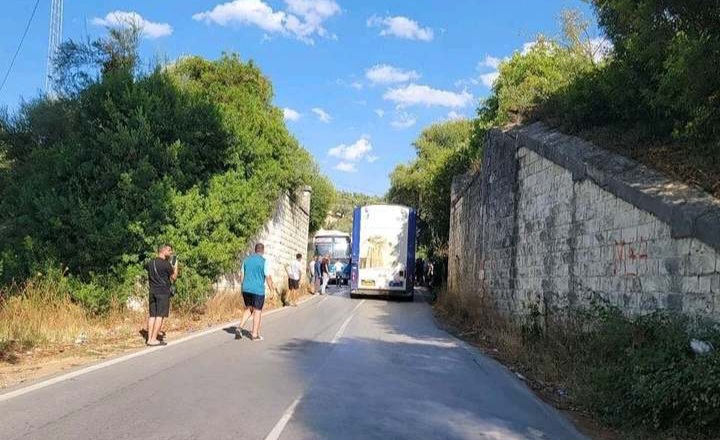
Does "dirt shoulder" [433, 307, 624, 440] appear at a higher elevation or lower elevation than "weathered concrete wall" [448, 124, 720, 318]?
lower

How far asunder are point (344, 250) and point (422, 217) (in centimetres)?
928

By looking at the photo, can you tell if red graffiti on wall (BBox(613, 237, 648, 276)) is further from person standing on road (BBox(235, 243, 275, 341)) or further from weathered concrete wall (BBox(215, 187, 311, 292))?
weathered concrete wall (BBox(215, 187, 311, 292))

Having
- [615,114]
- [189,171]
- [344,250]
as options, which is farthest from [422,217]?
[615,114]

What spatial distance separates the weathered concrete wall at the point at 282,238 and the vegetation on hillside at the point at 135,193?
5.86ft

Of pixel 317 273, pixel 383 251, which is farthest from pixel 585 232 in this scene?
pixel 317 273

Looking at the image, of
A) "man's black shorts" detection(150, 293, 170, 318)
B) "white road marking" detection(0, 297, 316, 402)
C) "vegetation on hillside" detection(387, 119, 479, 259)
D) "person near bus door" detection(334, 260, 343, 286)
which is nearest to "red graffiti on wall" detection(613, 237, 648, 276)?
"white road marking" detection(0, 297, 316, 402)

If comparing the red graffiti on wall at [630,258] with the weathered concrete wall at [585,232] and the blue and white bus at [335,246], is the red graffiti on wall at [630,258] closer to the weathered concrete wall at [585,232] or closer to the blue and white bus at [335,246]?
the weathered concrete wall at [585,232]

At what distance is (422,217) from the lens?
40156mm

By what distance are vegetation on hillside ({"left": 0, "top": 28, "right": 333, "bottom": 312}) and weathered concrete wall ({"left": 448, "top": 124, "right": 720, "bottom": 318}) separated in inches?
279

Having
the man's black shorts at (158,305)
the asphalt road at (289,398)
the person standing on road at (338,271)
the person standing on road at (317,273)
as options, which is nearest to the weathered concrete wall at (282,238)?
the person standing on road at (317,273)

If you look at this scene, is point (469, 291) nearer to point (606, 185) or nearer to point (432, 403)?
point (606, 185)

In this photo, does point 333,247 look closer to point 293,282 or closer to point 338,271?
point 338,271

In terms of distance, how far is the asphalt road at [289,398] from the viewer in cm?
612

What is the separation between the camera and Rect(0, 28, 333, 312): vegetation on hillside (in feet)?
48.8
